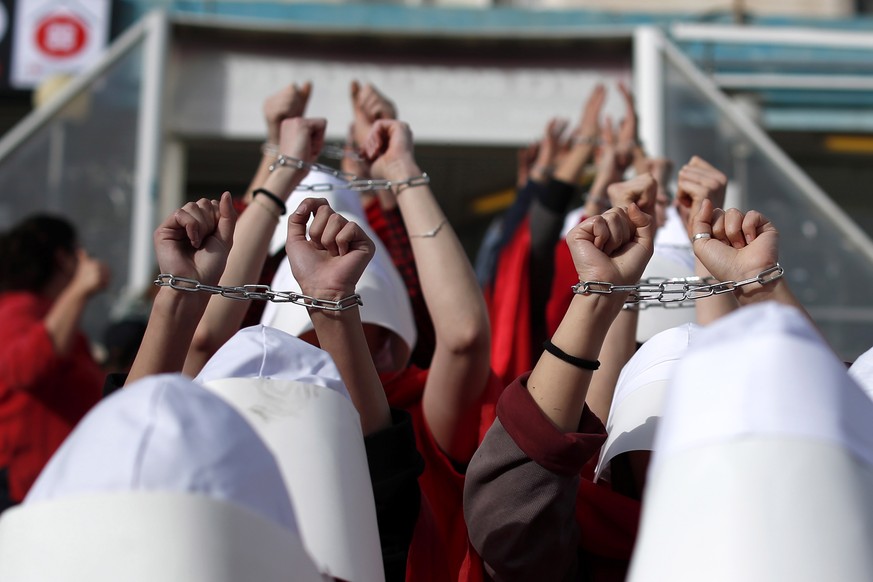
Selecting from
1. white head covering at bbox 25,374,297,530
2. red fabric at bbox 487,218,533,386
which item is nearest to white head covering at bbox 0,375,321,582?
white head covering at bbox 25,374,297,530

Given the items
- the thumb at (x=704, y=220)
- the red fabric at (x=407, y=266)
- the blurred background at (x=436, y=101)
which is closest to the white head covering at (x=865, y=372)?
the thumb at (x=704, y=220)

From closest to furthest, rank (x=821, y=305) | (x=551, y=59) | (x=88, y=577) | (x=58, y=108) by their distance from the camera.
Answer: (x=88, y=577), (x=821, y=305), (x=58, y=108), (x=551, y=59)

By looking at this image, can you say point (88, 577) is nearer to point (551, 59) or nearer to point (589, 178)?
point (589, 178)

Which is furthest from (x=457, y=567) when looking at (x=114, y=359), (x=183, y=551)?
(x=114, y=359)

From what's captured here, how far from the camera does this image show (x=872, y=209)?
6.02m

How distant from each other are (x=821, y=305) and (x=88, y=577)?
139 inches

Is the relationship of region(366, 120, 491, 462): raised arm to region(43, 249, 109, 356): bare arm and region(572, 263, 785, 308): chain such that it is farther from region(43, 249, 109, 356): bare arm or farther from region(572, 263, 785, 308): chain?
region(43, 249, 109, 356): bare arm

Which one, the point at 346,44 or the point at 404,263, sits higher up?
the point at 346,44

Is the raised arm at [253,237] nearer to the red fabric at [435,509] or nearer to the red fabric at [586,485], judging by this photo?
the red fabric at [435,509]

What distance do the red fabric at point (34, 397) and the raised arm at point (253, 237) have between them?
115 centimetres

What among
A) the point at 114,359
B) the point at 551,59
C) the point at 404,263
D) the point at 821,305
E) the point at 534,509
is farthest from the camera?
the point at 551,59

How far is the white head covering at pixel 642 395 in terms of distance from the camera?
1.51 meters

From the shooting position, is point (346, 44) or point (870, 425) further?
point (346, 44)

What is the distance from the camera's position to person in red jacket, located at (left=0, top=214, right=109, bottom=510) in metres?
2.92
